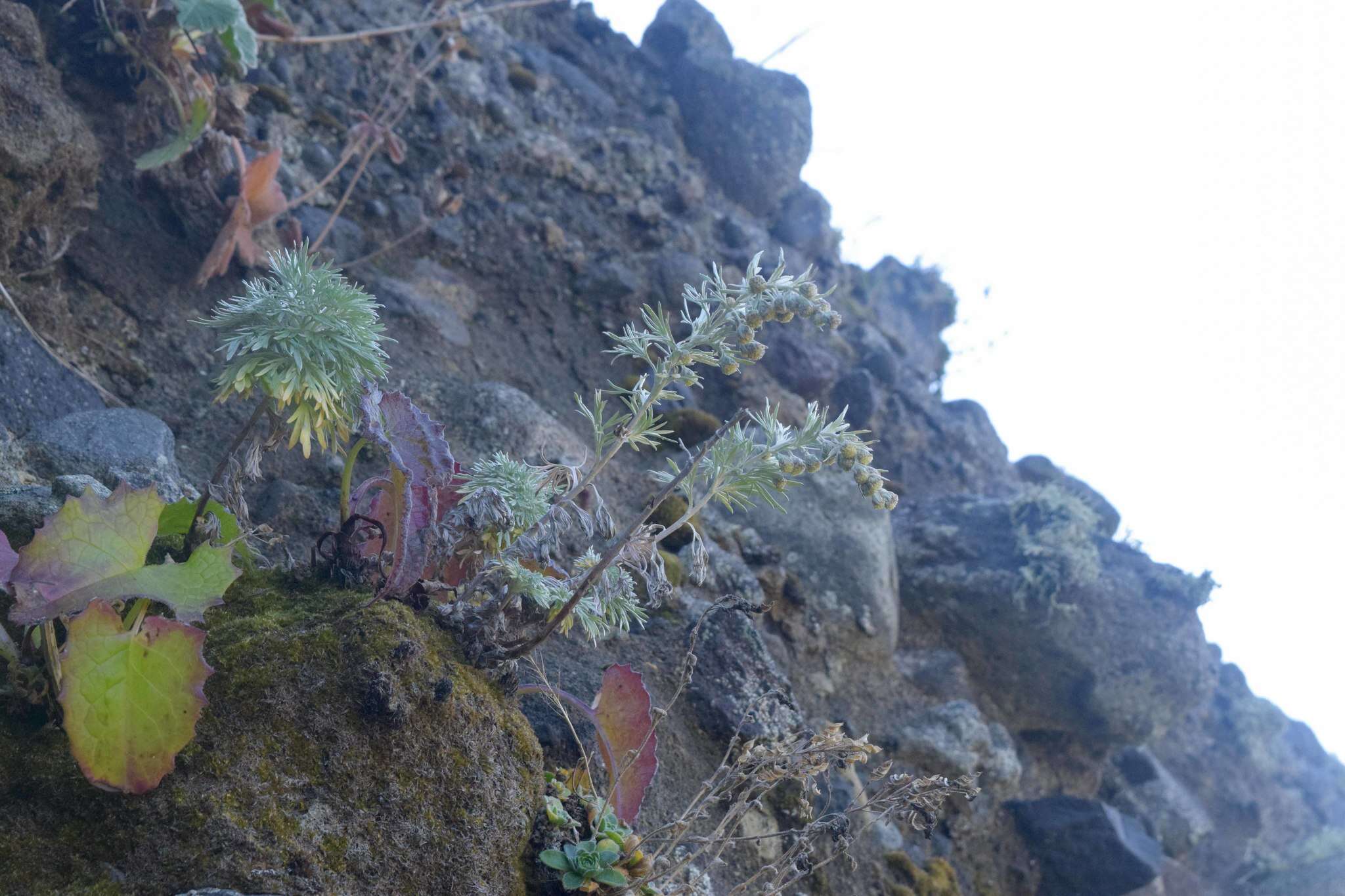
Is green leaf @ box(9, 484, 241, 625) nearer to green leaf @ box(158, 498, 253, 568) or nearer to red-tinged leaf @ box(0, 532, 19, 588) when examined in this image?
red-tinged leaf @ box(0, 532, 19, 588)

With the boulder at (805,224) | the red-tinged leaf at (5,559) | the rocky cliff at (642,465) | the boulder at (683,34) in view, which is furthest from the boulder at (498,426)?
the boulder at (683,34)

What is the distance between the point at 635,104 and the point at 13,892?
224 inches

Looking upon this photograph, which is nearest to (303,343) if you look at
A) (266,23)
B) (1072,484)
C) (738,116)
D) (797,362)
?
(266,23)

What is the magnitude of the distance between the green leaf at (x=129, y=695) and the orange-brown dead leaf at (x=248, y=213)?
1.95 meters

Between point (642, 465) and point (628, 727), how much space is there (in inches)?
83.1

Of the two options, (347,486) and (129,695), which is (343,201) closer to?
(347,486)

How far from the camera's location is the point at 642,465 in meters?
3.96

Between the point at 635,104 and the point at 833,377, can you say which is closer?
the point at 833,377

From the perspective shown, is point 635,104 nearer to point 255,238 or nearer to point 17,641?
point 255,238

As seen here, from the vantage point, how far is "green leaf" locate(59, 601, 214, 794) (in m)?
1.33

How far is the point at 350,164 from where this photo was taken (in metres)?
4.19

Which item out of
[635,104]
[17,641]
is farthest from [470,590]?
[635,104]

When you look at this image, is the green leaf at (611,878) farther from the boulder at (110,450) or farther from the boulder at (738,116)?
the boulder at (738,116)

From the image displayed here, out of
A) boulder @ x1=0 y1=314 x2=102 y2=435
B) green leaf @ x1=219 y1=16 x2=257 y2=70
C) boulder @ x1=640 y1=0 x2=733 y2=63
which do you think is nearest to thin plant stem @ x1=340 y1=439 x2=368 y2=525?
boulder @ x1=0 y1=314 x2=102 y2=435
